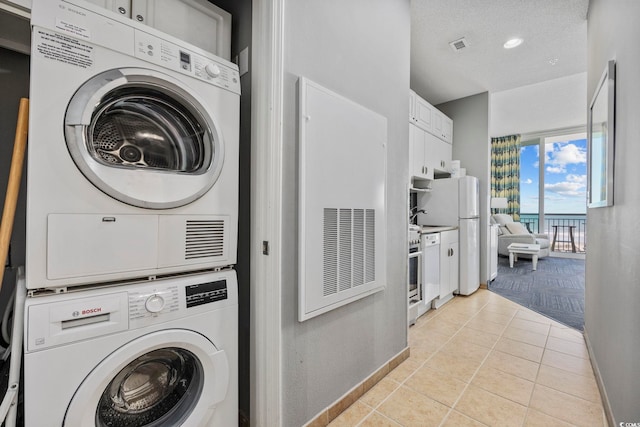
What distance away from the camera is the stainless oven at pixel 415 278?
8.77 ft

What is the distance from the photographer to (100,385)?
0.88m

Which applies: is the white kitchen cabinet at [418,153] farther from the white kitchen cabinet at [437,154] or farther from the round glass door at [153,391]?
the round glass door at [153,391]

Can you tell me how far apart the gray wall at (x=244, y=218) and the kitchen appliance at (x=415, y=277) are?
68.9 inches

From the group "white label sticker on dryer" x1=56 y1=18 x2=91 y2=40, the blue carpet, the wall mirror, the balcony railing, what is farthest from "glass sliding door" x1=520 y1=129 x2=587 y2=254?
"white label sticker on dryer" x1=56 y1=18 x2=91 y2=40

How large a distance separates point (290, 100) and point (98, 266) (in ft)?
3.16

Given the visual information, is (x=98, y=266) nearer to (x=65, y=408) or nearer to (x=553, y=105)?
(x=65, y=408)

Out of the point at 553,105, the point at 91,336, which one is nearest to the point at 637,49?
the point at 91,336

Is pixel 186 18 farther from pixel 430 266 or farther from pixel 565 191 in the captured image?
pixel 565 191

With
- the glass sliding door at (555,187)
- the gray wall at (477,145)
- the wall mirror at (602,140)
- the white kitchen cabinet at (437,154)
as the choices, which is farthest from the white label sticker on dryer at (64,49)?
the glass sliding door at (555,187)

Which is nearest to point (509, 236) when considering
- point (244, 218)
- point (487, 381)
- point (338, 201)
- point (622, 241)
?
point (487, 381)

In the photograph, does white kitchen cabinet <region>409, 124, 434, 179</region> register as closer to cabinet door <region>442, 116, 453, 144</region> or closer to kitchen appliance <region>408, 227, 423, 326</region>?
cabinet door <region>442, 116, 453, 144</region>

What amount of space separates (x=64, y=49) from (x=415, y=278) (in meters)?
2.81

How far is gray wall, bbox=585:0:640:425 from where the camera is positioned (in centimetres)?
111

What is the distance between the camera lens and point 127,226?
96cm
